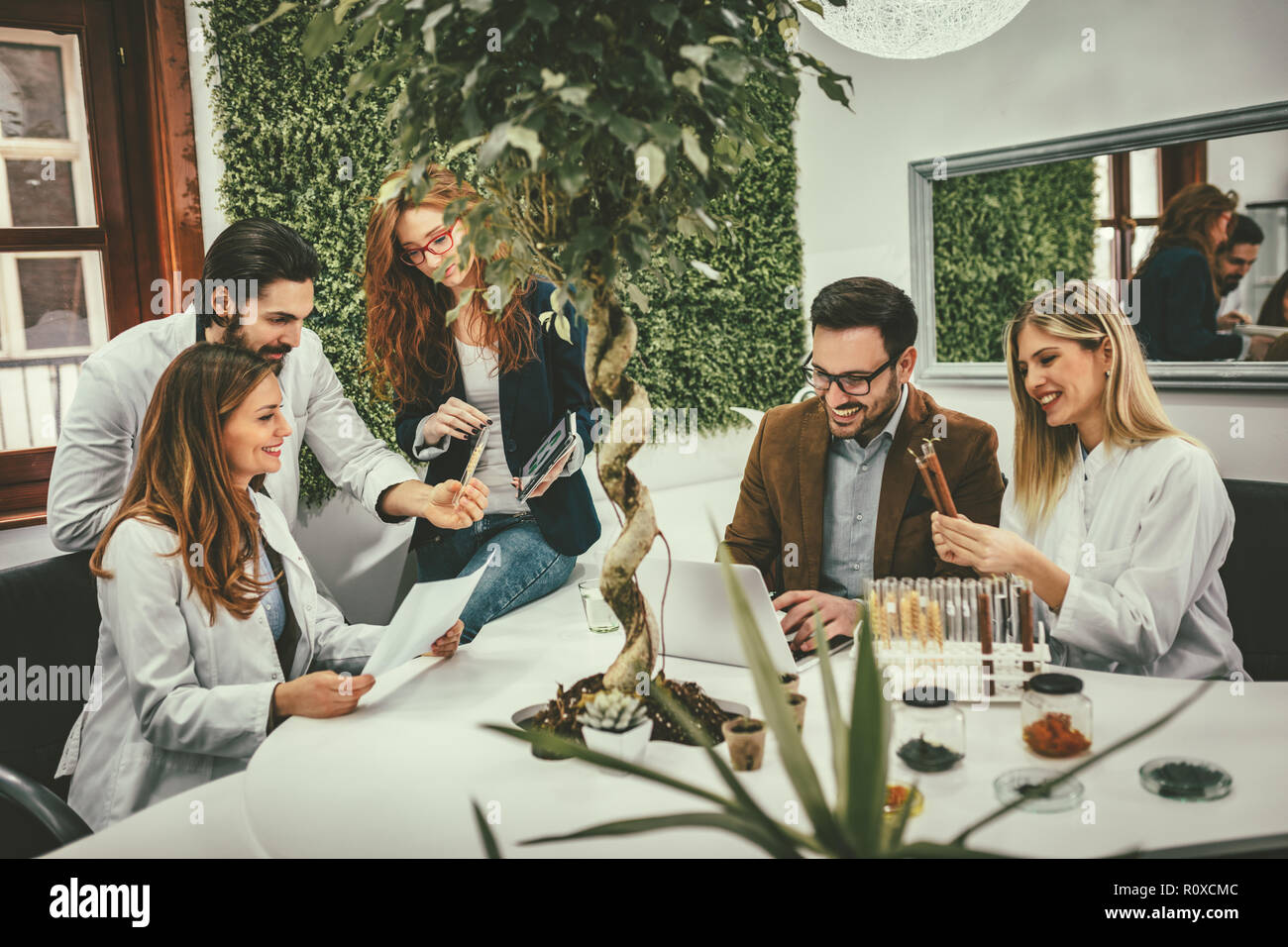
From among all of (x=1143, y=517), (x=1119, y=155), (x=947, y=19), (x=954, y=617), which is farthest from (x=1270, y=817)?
(x=1119, y=155)

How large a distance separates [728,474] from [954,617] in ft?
9.11

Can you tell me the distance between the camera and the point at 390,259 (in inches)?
108

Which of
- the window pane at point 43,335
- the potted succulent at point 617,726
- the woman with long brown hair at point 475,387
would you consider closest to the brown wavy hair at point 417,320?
the woman with long brown hair at point 475,387

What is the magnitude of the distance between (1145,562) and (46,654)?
2.22m

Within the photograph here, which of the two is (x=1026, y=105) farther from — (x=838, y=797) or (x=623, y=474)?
(x=838, y=797)

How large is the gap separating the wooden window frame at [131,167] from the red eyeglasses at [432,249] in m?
0.69

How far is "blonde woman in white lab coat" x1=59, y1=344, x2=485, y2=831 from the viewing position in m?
1.71

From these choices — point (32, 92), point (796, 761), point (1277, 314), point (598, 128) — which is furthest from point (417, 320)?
point (1277, 314)

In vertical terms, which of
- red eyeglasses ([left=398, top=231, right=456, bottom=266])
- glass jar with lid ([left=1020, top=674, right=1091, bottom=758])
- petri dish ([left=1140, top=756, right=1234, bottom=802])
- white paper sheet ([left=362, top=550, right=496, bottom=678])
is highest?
red eyeglasses ([left=398, top=231, right=456, bottom=266])

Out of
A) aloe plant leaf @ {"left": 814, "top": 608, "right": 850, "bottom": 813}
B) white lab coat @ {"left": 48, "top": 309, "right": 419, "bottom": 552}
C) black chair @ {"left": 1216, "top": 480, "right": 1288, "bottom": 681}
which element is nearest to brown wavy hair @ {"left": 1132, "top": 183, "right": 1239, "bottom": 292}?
black chair @ {"left": 1216, "top": 480, "right": 1288, "bottom": 681}

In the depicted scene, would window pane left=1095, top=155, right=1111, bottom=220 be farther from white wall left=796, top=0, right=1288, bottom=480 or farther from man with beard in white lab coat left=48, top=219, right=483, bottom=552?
man with beard in white lab coat left=48, top=219, right=483, bottom=552

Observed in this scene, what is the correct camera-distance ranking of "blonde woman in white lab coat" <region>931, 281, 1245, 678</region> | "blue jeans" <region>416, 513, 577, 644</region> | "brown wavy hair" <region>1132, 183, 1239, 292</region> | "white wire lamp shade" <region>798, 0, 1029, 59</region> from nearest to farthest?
1. "blonde woman in white lab coat" <region>931, 281, 1245, 678</region>
2. "white wire lamp shade" <region>798, 0, 1029, 59</region>
3. "blue jeans" <region>416, 513, 577, 644</region>
4. "brown wavy hair" <region>1132, 183, 1239, 292</region>

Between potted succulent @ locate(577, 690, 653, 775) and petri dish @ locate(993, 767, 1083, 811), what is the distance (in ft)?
1.54

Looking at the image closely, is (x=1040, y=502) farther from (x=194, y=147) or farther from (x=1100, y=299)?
(x=194, y=147)
